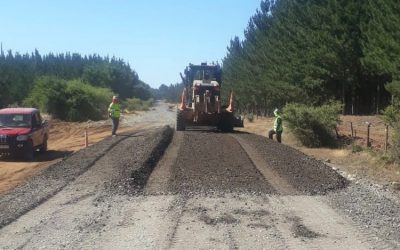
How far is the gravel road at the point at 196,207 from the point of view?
830 cm

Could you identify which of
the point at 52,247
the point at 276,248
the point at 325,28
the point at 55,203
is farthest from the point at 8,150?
the point at 325,28

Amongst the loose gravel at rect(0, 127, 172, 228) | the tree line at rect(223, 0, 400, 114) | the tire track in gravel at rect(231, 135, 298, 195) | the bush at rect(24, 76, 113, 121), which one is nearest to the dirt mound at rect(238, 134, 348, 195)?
the tire track in gravel at rect(231, 135, 298, 195)

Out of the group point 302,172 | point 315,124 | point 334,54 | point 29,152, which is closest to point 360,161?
point 302,172

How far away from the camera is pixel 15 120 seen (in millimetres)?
21547

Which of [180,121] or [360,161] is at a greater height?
[180,121]

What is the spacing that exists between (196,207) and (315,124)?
14380 mm

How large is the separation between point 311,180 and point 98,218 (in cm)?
611

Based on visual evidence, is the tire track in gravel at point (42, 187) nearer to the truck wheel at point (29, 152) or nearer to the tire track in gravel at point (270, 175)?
the truck wheel at point (29, 152)

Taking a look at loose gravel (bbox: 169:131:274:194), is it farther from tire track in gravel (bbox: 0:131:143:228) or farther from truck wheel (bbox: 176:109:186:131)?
truck wheel (bbox: 176:109:186:131)

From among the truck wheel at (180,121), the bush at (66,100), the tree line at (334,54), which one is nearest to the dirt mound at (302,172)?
the truck wheel at (180,121)

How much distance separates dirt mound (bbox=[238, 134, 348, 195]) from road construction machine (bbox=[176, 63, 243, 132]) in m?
9.10

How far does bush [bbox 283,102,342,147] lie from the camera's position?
23922 mm

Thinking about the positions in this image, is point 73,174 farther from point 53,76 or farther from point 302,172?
point 53,76

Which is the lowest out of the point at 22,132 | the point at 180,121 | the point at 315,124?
the point at 22,132
